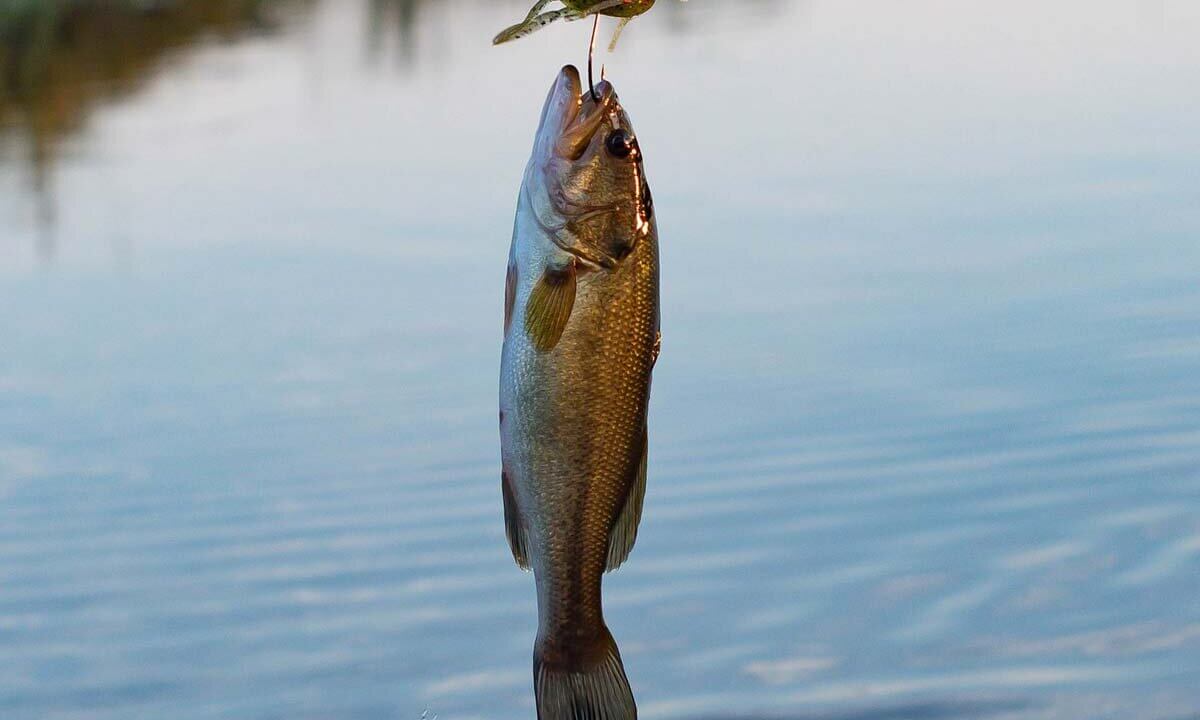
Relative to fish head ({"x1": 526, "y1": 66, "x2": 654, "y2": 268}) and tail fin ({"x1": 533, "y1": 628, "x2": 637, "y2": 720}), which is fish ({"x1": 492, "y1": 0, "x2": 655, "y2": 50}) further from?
tail fin ({"x1": 533, "y1": 628, "x2": 637, "y2": 720})

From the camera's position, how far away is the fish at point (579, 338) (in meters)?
3.84

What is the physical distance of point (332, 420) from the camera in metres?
9.87

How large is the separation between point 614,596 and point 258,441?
8.50 feet

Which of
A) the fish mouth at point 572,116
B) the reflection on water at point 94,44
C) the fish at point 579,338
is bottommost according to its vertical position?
the fish at point 579,338

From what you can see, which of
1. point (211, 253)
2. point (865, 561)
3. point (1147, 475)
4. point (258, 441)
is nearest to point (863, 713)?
point (865, 561)

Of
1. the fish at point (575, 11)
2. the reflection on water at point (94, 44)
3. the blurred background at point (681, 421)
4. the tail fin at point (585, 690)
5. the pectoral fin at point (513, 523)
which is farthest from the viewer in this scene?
the reflection on water at point (94, 44)

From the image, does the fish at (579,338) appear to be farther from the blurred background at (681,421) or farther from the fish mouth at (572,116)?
the blurred background at (681,421)

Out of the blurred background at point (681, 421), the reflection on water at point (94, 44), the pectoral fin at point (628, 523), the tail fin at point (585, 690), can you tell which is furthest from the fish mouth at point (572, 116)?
the reflection on water at point (94, 44)

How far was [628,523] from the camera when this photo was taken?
4.06 metres

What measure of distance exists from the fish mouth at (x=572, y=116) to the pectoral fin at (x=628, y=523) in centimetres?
59

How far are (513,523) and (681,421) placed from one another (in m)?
5.43

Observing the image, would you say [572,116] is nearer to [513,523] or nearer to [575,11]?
[575,11]

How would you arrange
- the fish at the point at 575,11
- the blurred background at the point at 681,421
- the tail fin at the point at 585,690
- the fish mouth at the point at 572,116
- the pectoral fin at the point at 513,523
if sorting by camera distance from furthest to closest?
1. the blurred background at the point at 681,421
2. the tail fin at the point at 585,690
3. the pectoral fin at the point at 513,523
4. the fish mouth at the point at 572,116
5. the fish at the point at 575,11

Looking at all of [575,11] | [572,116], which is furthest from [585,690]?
[575,11]
